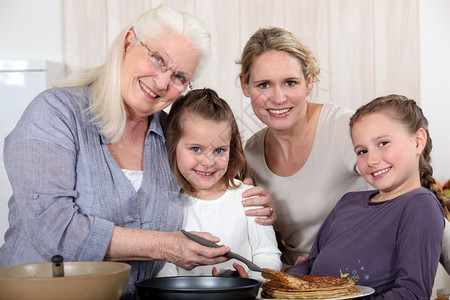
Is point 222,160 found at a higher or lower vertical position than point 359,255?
higher

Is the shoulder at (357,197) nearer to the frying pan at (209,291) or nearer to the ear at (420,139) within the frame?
the ear at (420,139)

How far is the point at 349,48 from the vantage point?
312 centimetres

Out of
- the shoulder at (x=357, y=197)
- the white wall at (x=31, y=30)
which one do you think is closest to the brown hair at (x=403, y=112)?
the shoulder at (x=357, y=197)

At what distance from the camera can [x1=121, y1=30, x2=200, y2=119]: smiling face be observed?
149 centimetres

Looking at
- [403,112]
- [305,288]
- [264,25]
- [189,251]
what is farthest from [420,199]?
[264,25]

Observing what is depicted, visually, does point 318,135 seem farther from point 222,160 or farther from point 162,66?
point 162,66

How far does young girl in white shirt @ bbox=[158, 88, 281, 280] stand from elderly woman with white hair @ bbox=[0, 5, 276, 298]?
58 millimetres

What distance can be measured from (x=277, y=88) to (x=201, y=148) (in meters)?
0.36

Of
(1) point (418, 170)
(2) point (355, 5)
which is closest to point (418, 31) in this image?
(2) point (355, 5)

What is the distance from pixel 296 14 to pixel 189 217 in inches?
65.7

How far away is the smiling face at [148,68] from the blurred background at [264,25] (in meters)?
1.40

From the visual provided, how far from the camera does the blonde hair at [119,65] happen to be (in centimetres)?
148

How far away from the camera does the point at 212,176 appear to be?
5.66 ft

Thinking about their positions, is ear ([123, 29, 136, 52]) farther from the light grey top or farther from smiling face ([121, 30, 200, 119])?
the light grey top
